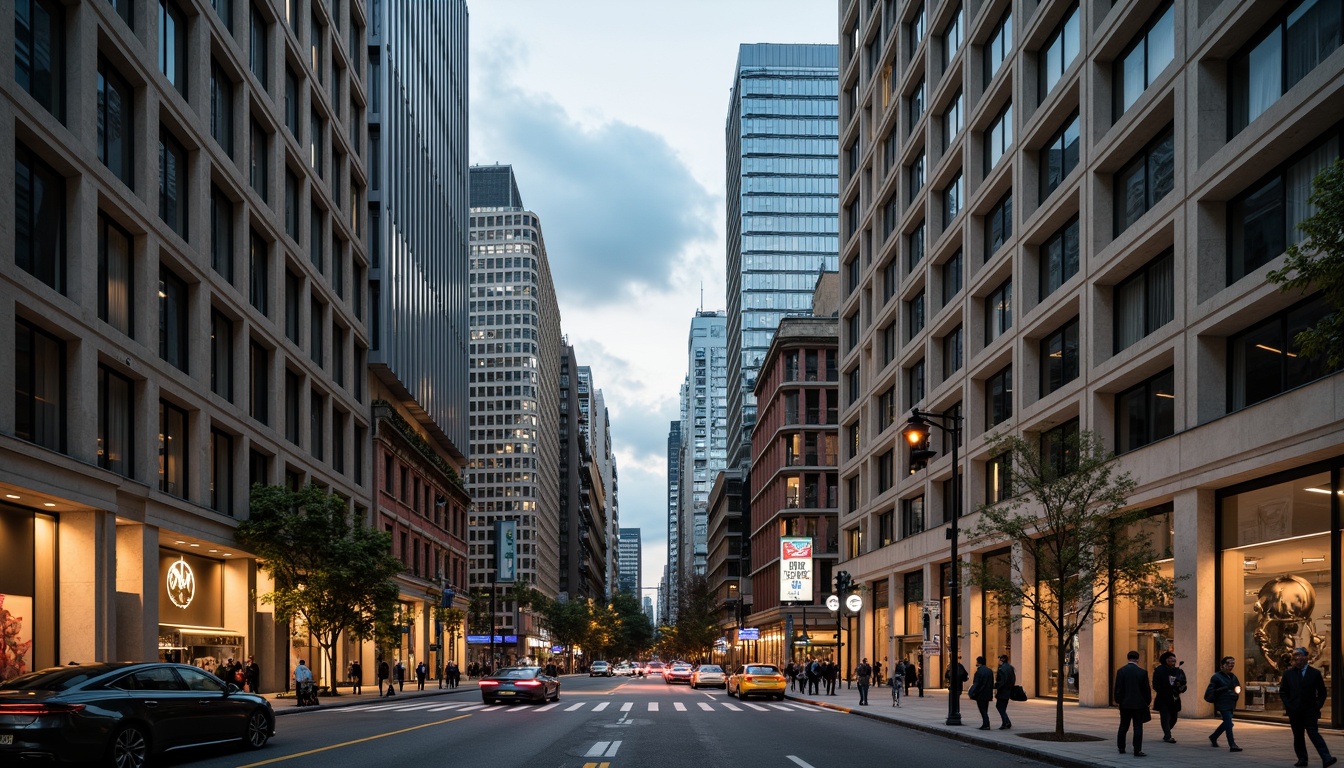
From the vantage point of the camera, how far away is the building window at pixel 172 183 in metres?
32.8

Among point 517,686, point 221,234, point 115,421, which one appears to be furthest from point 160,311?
point 517,686

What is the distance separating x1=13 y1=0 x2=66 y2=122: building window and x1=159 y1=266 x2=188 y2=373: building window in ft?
24.7

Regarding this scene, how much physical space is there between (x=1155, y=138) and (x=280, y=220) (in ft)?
102

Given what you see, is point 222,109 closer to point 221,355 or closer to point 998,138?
point 221,355

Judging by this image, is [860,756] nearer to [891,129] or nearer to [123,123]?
[123,123]

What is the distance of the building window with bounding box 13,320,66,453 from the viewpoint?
80.0 ft

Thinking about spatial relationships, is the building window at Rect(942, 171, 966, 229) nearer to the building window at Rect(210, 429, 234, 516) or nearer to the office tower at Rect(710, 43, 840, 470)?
the building window at Rect(210, 429, 234, 516)

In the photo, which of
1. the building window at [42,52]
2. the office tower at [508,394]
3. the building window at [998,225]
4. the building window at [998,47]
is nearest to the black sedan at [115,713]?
the building window at [42,52]

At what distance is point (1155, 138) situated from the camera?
97.4 feet

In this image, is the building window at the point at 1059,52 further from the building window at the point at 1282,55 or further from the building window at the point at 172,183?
the building window at the point at 172,183

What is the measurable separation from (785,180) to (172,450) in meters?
120

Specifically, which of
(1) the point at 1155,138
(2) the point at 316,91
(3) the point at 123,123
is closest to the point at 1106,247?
(1) the point at 1155,138

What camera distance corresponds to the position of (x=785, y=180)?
14650 centimetres

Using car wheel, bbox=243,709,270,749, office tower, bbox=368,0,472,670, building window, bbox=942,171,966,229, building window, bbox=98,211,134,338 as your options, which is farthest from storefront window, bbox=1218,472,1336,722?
office tower, bbox=368,0,472,670
